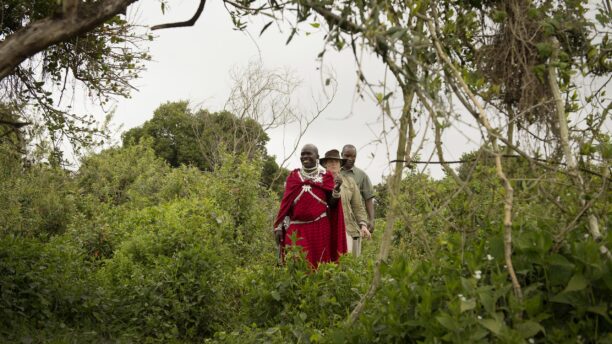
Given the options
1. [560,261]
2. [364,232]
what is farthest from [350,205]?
[560,261]

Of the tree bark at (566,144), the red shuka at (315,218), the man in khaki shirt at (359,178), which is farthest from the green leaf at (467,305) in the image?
the man in khaki shirt at (359,178)

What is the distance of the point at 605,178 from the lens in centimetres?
370

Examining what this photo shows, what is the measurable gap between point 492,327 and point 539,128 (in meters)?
1.43

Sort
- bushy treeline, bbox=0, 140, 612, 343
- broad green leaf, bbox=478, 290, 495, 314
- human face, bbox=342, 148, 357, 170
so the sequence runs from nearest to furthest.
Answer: broad green leaf, bbox=478, 290, 495, 314, bushy treeline, bbox=0, 140, 612, 343, human face, bbox=342, 148, 357, 170

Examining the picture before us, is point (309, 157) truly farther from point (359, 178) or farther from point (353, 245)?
point (353, 245)

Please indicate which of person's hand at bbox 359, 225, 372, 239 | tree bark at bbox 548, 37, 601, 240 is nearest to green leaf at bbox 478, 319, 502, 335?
tree bark at bbox 548, 37, 601, 240

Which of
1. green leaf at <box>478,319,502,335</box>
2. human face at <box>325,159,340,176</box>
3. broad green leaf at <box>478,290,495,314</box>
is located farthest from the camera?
human face at <box>325,159,340,176</box>

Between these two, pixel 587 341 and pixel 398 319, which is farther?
pixel 398 319

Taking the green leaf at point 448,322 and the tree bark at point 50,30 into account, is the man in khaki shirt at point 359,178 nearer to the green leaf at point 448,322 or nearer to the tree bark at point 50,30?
the tree bark at point 50,30

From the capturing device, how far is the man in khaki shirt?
962 cm

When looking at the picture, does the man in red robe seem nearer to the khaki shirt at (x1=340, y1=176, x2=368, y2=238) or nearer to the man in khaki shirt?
the khaki shirt at (x1=340, y1=176, x2=368, y2=238)

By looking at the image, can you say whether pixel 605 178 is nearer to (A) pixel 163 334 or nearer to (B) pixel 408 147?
(B) pixel 408 147

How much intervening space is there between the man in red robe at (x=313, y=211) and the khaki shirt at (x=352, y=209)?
0.43m

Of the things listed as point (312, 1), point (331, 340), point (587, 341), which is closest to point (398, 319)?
point (331, 340)
